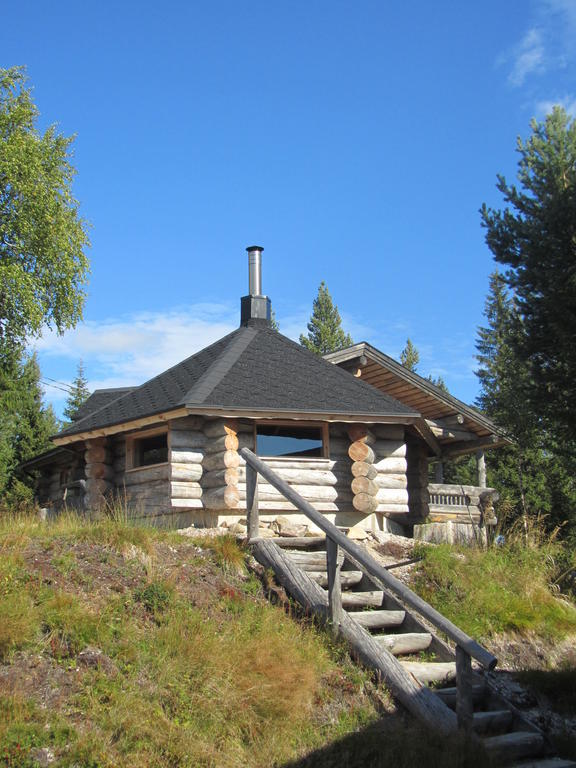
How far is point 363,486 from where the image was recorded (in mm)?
14477

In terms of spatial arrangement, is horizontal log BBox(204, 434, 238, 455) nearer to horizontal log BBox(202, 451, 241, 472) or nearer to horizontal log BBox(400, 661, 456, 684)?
horizontal log BBox(202, 451, 241, 472)

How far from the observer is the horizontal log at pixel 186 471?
13.7m

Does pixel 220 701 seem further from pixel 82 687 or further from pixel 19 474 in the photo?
pixel 19 474

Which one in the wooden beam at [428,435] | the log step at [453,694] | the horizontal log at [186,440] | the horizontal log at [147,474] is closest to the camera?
the log step at [453,694]

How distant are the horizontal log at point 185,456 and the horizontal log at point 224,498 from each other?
2.16 feet

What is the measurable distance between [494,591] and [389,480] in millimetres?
4469

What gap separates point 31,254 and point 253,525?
56.3ft

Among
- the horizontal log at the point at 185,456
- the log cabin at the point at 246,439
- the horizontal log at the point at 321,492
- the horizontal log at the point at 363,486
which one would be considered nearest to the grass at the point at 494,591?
the log cabin at the point at 246,439

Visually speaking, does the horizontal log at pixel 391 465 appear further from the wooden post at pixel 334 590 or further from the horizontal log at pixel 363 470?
the wooden post at pixel 334 590

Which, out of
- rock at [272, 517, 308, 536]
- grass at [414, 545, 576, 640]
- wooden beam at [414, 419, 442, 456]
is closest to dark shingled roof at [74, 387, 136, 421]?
wooden beam at [414, 419, 442, 456]

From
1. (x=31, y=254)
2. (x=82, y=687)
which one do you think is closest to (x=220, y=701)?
(x=82, y=687)

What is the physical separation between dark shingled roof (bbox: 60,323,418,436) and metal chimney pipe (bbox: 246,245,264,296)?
50.2 inches

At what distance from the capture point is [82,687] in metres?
6.91

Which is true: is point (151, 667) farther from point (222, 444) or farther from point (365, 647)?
point (222, 444)
